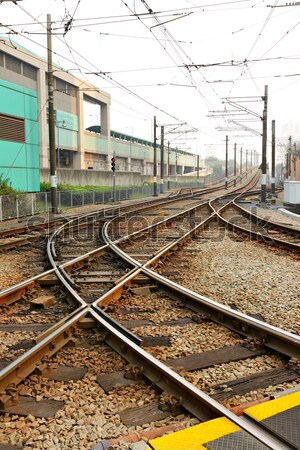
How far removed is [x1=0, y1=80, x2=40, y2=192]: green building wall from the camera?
2408cm

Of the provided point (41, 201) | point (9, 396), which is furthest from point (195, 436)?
point (41, 201)

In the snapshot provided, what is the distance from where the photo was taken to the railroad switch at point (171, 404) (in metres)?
3.60

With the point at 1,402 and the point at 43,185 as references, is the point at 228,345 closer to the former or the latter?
the point at 1,402

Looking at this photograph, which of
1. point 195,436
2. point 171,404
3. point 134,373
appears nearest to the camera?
point 195,436

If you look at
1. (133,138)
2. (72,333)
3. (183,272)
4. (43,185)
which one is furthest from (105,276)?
(133,138)

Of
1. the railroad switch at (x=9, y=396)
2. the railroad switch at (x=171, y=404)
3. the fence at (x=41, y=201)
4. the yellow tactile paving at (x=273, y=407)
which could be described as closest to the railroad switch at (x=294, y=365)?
the yellow tactile paving at (x=273, y=407)

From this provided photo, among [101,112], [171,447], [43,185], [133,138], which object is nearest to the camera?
[171,447]

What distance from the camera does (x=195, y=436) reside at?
10.0 feet

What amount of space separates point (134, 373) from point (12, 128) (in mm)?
23173

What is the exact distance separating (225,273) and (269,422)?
5.73 m

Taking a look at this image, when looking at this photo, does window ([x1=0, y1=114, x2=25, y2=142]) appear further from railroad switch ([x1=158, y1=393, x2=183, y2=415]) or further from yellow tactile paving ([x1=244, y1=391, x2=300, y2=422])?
yellow tactile paving ([x1=244, y1=391, x2=300, y2=422])

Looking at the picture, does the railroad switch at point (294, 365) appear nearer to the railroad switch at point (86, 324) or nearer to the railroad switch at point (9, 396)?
the railroad switch at point (86, 324)

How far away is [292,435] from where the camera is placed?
3.04 m

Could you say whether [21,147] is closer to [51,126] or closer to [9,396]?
[51,126]
